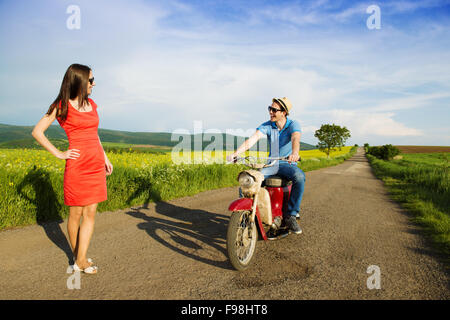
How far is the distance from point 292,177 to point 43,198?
4.60m

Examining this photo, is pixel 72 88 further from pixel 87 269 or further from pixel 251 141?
pixel 251 141

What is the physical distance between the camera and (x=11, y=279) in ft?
9.27

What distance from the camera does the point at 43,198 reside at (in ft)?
16.4

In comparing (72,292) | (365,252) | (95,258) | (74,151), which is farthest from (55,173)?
(365,252)

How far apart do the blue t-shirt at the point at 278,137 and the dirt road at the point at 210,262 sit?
147cm

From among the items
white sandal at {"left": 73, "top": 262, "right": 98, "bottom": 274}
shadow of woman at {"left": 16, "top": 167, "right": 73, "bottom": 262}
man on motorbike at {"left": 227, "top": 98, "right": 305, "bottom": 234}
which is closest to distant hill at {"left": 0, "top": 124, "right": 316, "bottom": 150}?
man on motorbike at {"left": 227, "top": 98, "right": 305, "bottom": 234}

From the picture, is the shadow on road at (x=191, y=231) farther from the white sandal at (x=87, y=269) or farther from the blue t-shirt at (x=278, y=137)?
the blue t-shirt at (x=278, y=137)

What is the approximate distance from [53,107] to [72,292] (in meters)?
1.88

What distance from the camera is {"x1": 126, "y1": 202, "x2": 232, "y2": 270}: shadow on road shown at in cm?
372

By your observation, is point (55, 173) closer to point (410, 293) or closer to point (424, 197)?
point (410, 293)

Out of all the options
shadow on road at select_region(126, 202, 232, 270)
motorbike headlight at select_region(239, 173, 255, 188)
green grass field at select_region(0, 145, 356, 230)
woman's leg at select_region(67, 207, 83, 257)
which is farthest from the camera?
green grass field at select_region(0, 145, 356, 230)

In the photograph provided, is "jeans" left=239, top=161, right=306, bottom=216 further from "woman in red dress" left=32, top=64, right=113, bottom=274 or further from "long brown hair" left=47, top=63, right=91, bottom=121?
"long brown hair" left=47, top=63, right=91, bottom=121

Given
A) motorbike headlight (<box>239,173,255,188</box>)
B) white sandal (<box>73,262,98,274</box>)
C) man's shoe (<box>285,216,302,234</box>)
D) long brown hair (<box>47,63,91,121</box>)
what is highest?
long brown hair (<box>47,63,91,121</box>)

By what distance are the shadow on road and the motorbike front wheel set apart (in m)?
0.22
